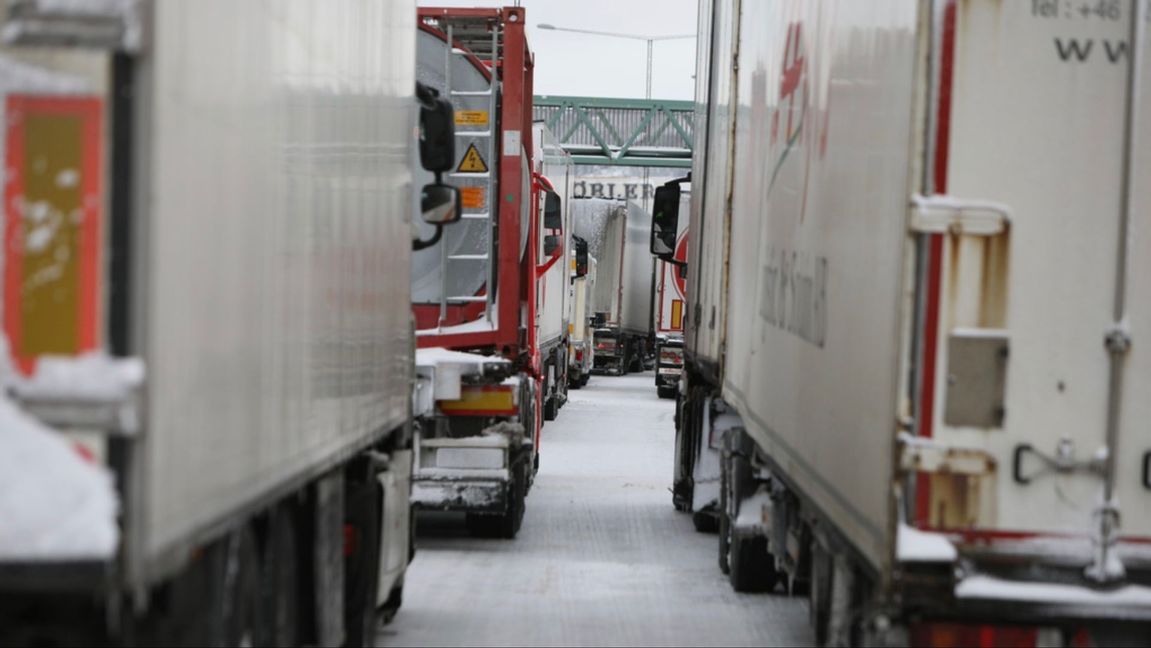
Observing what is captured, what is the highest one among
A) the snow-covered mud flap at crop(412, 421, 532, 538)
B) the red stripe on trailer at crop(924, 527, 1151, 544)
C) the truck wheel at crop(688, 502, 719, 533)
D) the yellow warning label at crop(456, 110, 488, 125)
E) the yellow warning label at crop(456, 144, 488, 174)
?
the yellow warning label at crop(456, 110, 488, 125)

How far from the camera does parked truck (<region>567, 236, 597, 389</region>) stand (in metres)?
34.4

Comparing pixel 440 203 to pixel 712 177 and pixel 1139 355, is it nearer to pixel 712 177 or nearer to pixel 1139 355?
pixel 712 177

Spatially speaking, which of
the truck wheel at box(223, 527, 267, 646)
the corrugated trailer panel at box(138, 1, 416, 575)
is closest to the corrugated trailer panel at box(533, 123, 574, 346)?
the corrugated trailer panel at box(138, 1, 416, 575)

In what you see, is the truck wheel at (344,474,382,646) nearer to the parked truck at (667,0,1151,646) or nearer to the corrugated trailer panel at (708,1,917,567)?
the corrugated trailer panel at (708,1,917,567)

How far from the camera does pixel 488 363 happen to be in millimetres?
15266

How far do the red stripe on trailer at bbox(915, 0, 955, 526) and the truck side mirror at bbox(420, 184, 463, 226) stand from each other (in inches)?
210

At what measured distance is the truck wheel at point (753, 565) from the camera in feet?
42.8

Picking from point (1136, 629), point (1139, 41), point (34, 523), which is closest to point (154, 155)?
point (34, 523)

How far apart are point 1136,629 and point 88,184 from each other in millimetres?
4039

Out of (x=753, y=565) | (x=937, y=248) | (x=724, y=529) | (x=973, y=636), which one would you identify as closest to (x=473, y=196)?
(x=724, y=529)

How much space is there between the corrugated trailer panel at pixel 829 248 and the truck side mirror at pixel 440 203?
1878mm

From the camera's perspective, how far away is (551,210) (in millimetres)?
21422

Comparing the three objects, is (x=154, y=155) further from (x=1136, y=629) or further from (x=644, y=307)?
(x=644, y=307)

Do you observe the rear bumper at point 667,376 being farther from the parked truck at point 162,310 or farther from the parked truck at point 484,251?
the parked truck at point 162,310
